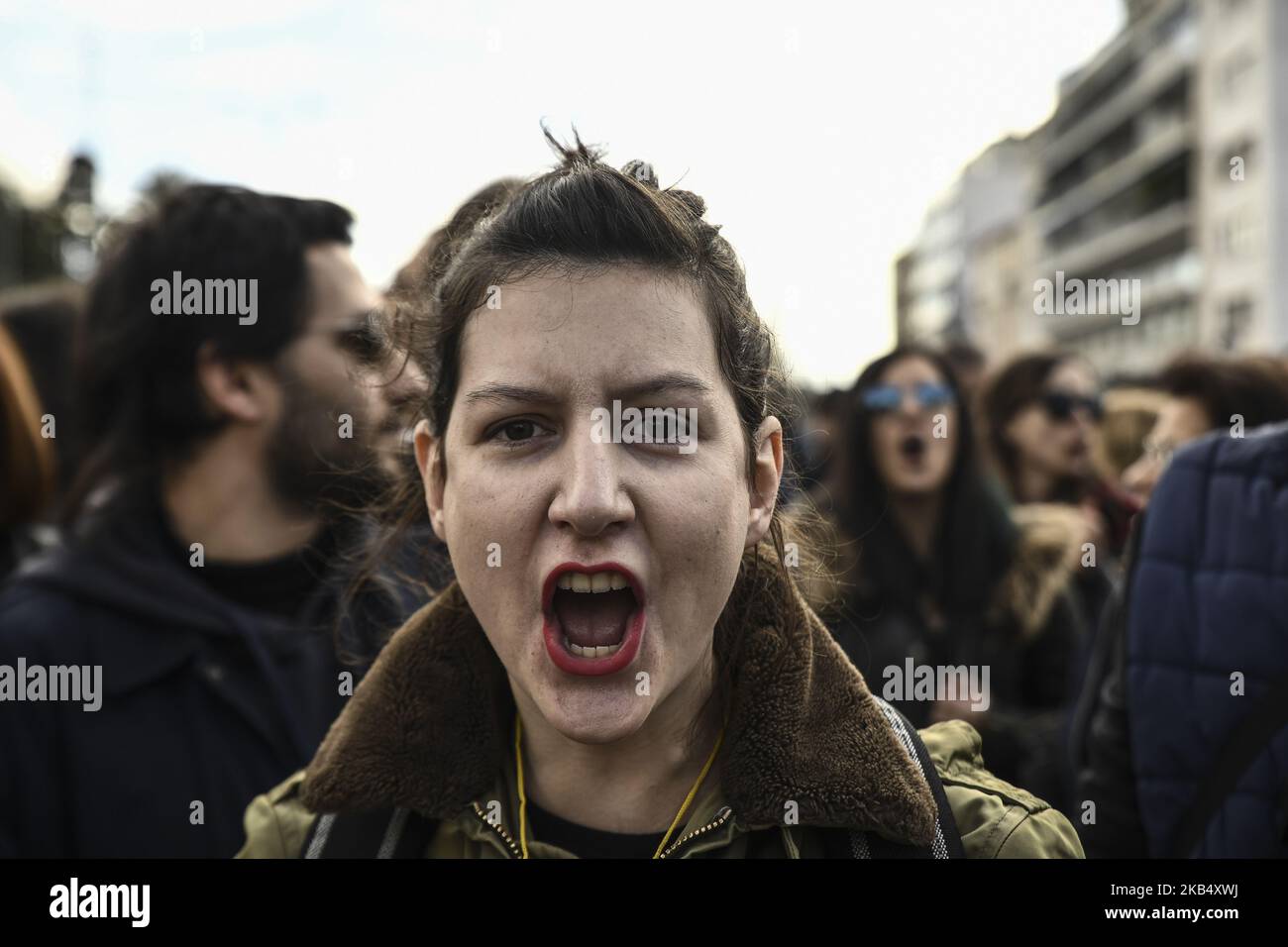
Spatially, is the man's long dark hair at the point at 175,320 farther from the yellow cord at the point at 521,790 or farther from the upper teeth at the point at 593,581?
the upper teeth at the point at 593,581

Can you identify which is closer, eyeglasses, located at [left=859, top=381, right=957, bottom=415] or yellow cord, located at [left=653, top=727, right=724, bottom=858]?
yellow cord, located at [left=653, top=727, right=724, bottom=858]

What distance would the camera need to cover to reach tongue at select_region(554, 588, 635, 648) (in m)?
1.71

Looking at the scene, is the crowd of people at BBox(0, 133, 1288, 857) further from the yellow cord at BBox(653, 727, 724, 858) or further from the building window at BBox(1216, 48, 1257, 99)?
the building window at BBox(1216, 48, 1257, 99)

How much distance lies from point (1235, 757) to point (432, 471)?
1690 mm

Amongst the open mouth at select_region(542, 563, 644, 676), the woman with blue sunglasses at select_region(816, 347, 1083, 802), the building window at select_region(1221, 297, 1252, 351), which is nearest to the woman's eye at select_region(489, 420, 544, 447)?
the open mouth at select_region(542, 563, 644, 676)

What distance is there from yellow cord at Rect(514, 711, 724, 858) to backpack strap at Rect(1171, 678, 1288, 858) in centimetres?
120

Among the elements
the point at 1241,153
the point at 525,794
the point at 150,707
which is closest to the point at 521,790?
the point at 525,794

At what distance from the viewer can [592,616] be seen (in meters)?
1.73

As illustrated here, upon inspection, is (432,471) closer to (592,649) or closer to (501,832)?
(592,649)

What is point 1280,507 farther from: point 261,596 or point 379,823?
point 261,596

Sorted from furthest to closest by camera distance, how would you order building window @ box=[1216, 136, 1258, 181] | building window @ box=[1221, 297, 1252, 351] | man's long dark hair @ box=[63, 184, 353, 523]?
building window @ box=[1221, 297, 1252, 351] → building window @ box=[1216, 136, 1258, 181] → man's long dark hair @ box=[63, 184, 353, 523]

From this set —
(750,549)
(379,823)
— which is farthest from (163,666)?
(750,549)
